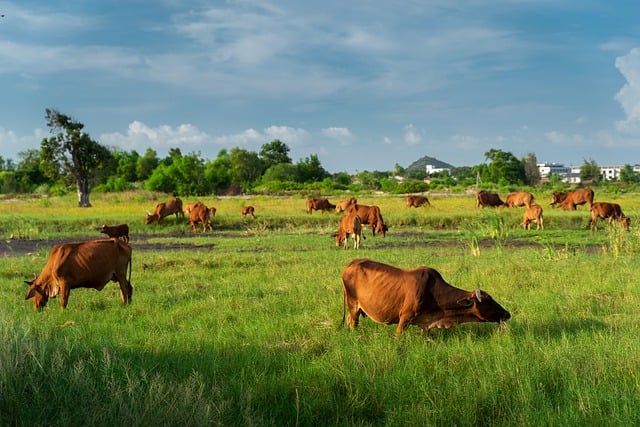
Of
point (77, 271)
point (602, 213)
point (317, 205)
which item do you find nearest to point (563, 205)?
point (602, 213)

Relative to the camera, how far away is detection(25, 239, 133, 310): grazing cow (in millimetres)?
10125

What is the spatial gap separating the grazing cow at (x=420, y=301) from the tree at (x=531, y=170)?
343ft

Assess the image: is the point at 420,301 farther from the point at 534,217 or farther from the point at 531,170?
the point at 531,170

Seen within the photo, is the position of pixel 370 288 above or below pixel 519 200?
below

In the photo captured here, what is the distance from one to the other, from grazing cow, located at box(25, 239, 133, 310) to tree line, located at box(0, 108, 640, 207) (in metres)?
37.0

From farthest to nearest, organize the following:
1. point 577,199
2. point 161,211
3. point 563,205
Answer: point 563,205 < point 577,199 < point 161,211

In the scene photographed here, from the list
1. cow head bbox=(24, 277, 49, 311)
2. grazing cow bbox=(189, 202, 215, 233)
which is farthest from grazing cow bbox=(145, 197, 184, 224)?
cow head bbox=(24, 277, 49, 311)

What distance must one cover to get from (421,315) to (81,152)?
4402 centimetres

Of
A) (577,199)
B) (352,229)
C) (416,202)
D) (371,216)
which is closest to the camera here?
(352,229)

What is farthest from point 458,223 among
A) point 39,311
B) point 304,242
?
point 39,311

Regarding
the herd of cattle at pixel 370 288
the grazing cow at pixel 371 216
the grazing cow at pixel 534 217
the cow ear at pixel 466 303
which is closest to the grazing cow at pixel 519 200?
the grazing cow at pixel 534 217

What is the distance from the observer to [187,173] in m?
71.2

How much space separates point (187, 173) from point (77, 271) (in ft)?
204

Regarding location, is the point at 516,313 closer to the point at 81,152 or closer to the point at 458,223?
the point at 458,223
